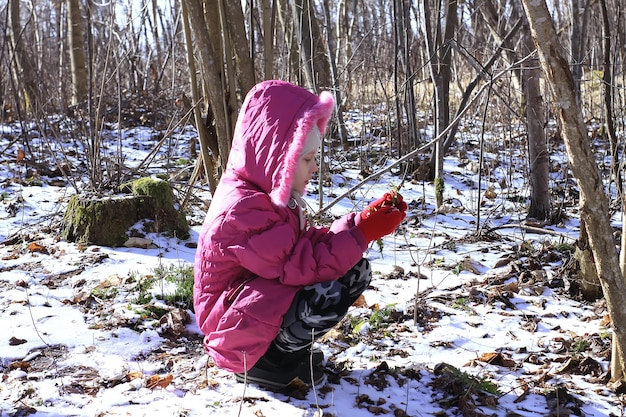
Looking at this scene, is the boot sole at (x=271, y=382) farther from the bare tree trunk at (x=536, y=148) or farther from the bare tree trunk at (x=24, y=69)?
the bare tree trunk at (x=24, y=69)

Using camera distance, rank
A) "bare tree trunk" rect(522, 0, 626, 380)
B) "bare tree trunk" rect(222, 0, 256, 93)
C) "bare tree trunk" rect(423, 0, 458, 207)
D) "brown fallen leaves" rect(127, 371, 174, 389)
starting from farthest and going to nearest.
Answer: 1. "bare tree trunk" rect(423, 0, 458, 207)
2. "bare tree trunk" rect(222, 0, 256, 93)
3. "brown fallen leaves" rect(127, 371, 174, 389)
4. "bare tree trunk" rect(522, 0, 626, 380)

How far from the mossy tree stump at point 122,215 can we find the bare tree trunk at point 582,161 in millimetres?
3037

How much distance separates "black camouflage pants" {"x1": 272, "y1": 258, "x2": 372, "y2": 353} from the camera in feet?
7.84

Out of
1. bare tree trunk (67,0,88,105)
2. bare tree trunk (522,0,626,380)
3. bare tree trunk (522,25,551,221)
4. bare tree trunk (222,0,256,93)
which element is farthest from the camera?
bare tree trunk (67,0,88,105)

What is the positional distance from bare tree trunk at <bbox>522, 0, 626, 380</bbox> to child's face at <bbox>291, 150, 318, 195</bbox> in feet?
3.10

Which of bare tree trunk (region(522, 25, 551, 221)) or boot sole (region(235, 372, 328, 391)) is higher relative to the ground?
bare tree trunk (region(522, 25, 551, 221))

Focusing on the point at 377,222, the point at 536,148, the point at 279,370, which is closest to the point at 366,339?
the point at 279,370

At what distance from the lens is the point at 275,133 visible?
7.88ft

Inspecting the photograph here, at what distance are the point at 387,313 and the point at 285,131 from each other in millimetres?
1490

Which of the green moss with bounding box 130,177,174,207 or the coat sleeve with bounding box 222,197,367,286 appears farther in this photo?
the green moss with bounding box 130,177,174,207

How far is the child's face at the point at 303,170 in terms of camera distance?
8.00ft

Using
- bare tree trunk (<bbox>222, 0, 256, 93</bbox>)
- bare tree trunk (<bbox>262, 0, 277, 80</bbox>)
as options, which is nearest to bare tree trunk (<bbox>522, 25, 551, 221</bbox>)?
bare tree trunk (<bbox>262, 0, 277, 80</bbox>)

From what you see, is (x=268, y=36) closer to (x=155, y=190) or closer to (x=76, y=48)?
(x=155, y=190)

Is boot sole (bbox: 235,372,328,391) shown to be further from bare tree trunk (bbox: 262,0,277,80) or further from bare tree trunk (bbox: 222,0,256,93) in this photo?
bare tree trunk (bbox: 262,0,277,80)
